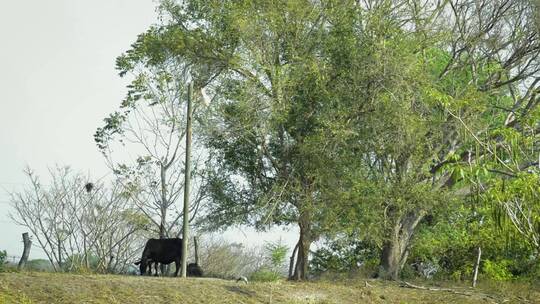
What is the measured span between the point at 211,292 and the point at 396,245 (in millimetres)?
10251

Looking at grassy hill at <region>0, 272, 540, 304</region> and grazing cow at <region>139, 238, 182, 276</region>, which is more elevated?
grazing cow at <region>139, 238, 182, 276</region>

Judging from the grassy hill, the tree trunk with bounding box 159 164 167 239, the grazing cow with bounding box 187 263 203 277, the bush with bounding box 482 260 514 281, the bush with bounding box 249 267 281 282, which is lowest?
the grassy hill

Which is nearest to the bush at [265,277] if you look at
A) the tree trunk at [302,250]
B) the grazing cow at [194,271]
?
the tree trunk at [302,250]

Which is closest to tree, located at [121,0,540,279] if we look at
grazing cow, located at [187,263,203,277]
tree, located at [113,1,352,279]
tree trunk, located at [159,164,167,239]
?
tree, located at [113,1,352,279]

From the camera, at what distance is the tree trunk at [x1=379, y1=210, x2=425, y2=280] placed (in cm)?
2456

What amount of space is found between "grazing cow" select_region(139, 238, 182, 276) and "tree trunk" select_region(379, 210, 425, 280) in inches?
246

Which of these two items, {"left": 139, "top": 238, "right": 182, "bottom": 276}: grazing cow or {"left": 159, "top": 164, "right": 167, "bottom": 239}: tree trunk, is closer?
{"left": 139, "top": 238, "right": 182, "bottom": 276}: grazing cow

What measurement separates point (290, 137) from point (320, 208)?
2437mm

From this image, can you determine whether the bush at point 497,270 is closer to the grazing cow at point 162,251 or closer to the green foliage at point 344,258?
the green foliage at point 344,258

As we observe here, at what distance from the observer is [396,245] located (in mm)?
25141

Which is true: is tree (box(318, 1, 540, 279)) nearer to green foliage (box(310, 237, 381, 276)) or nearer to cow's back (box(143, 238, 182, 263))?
green foliage (box(310, 237, 381, 276))

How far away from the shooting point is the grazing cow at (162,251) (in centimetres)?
2283

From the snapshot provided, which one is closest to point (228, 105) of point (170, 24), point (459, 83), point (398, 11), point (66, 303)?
point (170, 24)

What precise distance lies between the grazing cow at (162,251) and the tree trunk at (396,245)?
6.25m
